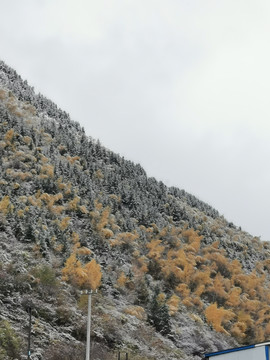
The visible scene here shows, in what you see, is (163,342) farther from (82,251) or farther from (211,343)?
(82,251)

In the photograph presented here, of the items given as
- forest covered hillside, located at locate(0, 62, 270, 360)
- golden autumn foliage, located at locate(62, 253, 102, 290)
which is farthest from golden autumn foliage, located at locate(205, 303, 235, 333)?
golden autumn foliage, located at locate(62, 253, 102, 290)

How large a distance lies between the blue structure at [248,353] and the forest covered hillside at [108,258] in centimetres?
1451

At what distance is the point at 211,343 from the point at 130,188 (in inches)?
1450

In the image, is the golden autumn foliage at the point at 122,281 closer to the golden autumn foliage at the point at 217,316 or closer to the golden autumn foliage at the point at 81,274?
the golden autumn foliage at the point at 81,274

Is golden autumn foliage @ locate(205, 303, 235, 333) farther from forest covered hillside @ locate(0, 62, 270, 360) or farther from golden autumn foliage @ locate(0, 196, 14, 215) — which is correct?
golden autumn foliage @ locate(0, 196, 14, 215)

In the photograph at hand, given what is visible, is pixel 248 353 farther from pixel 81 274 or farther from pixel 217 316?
pixel 217 316

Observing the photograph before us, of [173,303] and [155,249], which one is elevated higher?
[155,249]

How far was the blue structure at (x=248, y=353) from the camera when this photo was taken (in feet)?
86.1

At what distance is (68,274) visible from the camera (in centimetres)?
5350

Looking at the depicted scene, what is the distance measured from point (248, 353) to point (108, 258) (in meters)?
38.6

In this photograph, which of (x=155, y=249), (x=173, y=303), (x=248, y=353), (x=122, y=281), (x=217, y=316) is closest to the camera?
→ (x=248, y=353)

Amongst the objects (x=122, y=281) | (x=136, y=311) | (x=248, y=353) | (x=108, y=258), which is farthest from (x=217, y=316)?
(x=248, y=353)

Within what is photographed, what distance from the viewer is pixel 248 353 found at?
1065 inches

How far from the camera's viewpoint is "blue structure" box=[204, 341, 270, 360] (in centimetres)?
2623
